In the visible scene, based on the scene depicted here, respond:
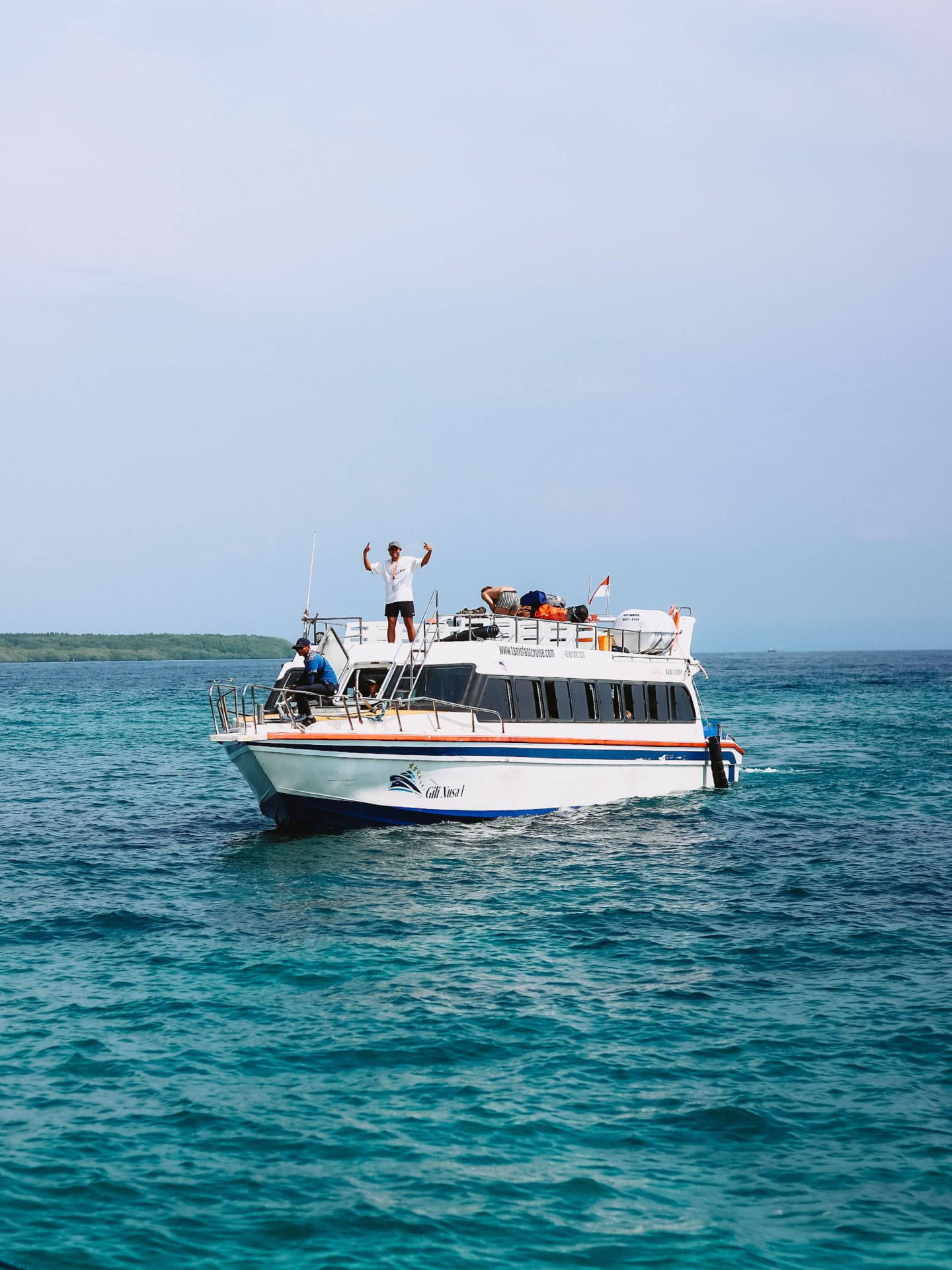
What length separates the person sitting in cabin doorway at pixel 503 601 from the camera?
86.3 ft

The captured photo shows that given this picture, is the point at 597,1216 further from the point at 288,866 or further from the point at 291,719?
the point at 291,719

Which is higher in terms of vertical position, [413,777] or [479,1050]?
[413,777]

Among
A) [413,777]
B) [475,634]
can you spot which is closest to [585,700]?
[475,634]

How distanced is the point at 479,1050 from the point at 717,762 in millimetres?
18769

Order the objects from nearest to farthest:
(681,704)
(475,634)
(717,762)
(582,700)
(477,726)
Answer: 1. (477,726)
2. (475,634)
3. (582,700)
4. (681,704)
5. (717,762)

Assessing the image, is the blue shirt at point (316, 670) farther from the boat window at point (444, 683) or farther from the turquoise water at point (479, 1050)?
the turquoise water at point (479, 1050)

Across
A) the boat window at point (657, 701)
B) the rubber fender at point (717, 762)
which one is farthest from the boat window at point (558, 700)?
the rubber fender at point (717, 762)

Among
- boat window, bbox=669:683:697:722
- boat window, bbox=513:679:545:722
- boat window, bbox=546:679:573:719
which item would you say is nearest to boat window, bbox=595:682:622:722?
boat window, bbox=546:679:573:719

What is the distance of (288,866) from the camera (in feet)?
68.2

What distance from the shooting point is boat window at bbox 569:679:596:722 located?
25.9 meters

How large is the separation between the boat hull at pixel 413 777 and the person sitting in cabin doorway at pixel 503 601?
331cm

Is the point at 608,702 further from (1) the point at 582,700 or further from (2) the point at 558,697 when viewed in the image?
(2) the point at 558,697

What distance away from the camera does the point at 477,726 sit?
77.3 ft

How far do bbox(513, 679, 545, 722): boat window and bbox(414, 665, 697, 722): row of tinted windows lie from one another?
0.01 meters
